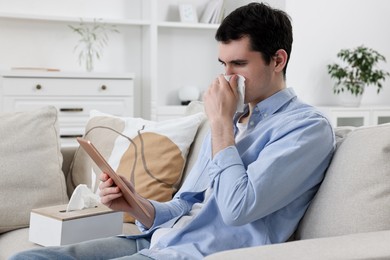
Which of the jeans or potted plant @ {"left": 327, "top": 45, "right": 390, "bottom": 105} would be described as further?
potted plant @ {"left": 327, "top": 45, "right": 390, "bottom": 105}

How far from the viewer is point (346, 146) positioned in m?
1.38

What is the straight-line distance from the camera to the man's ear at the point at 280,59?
149 centimetres

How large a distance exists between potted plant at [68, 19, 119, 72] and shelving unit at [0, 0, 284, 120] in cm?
7

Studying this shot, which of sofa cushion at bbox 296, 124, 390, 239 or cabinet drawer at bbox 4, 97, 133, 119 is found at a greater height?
sofa cushion at bbox 296, 124, 390, 239

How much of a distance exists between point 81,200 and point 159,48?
304 cm

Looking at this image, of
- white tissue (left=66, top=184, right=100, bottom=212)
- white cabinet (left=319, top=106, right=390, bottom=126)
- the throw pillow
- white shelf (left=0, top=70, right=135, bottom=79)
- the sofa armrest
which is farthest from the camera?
white cabinet (left=319, top=106, right=390, bottom=126)

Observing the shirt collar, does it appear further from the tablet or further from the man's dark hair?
the tablet

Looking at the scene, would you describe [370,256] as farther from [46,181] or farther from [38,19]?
[38,19]

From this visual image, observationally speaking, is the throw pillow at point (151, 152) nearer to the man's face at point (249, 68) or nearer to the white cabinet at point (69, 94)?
the man's face at point (249, 68)

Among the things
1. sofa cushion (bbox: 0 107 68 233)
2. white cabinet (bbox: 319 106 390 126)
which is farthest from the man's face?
white cabinet (bbox: 319 106 390 126)

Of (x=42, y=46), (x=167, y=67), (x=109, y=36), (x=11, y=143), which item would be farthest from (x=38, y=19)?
(x=11, y=143)

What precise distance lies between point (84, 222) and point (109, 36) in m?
3.01

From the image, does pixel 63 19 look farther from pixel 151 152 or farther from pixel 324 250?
pixel 324 250

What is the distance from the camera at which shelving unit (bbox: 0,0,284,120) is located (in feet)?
14.6
